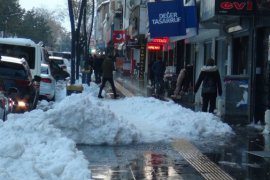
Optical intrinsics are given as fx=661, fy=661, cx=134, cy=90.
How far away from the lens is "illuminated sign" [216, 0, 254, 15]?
52.5 ft

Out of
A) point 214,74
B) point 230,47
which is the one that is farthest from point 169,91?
point 214,74

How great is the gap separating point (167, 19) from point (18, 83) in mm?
7781

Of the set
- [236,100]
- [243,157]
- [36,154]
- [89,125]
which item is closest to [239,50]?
[236,100]

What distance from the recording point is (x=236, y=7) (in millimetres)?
16047

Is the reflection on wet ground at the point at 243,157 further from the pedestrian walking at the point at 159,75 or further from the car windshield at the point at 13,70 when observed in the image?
the pedestrian walking at the point at 159,75

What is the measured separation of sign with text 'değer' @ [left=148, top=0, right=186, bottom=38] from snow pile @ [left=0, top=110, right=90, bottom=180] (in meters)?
12.4

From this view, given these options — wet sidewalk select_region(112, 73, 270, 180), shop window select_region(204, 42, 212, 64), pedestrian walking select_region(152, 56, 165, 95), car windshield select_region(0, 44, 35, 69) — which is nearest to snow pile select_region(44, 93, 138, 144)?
wet sidewalk select_region(112, 73, 270, 180)

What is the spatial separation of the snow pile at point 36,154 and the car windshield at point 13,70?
604cm

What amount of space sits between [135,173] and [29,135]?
5.83 ft

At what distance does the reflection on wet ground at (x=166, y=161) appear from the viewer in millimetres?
9242

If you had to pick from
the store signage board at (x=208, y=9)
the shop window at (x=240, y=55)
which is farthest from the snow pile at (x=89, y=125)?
the shop window at (x=240, y=55)

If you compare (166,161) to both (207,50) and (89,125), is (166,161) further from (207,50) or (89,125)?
(207,50)

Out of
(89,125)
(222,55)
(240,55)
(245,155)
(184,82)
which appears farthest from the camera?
(184,82)

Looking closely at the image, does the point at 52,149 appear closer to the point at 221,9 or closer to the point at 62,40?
the point at 221,9
